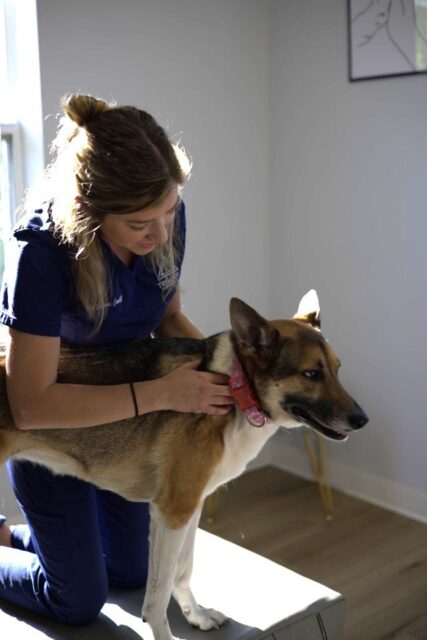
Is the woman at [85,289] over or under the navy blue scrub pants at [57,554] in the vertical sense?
over

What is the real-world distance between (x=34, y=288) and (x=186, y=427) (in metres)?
0.45

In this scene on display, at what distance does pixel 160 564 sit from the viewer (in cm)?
169

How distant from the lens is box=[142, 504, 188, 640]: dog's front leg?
1.68 m

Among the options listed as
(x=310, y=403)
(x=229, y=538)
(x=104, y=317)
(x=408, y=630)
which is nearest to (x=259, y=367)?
(x=310, y=403)

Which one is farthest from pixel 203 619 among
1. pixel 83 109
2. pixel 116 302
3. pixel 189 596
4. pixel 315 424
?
pixel 83 109

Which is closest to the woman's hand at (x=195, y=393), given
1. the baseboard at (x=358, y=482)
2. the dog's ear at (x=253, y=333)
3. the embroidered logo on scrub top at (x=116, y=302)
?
the dog's ear at (x=253, y=333)

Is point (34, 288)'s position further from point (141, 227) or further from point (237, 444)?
point (237, 444)

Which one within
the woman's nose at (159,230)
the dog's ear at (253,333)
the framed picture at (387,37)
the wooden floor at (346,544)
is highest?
the framed picture at (387,37)

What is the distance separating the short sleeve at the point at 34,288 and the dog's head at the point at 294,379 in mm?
394

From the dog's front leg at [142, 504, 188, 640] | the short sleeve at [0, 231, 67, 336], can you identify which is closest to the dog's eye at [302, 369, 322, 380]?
the dog's front leg at [142, 504, 188, 640]

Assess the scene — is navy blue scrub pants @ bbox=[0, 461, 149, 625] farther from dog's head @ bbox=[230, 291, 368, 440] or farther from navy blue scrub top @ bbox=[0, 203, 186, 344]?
dog's head @ bbox=[230, 291, 368, 440]

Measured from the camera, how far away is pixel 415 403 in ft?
10.1

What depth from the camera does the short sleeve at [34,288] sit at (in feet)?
5.21

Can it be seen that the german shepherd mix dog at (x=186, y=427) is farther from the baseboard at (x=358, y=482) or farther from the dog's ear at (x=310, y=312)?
the baseboard at (x=358, y=482)
